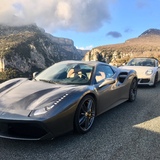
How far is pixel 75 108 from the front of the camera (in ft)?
12.9

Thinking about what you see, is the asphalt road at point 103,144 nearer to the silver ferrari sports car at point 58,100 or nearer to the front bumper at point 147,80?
the silver ferrari sports car at point 58,100

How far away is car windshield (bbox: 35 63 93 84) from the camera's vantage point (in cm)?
481

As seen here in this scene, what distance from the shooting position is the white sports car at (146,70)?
372 inches

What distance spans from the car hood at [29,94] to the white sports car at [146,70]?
18.4ft

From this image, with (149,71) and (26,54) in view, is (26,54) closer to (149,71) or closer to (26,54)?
(26,54)

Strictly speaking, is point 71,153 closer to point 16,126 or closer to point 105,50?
point 16,126

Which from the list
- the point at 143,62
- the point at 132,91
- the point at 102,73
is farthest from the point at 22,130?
the point at 143,62

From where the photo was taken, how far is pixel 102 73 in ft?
17.6

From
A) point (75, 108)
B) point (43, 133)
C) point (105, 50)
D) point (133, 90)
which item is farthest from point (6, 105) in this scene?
point (105, 50)

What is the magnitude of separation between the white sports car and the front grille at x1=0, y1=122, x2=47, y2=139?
661 cm

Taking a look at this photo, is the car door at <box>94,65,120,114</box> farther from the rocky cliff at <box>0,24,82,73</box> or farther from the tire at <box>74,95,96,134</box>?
the rocky cliff at <box>0,24,82,73</box>

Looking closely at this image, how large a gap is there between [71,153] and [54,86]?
1379mm

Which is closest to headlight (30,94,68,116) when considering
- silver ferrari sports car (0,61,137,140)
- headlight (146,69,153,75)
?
silver ferrari sports car (0,61,137,140)

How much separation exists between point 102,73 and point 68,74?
78 cm
